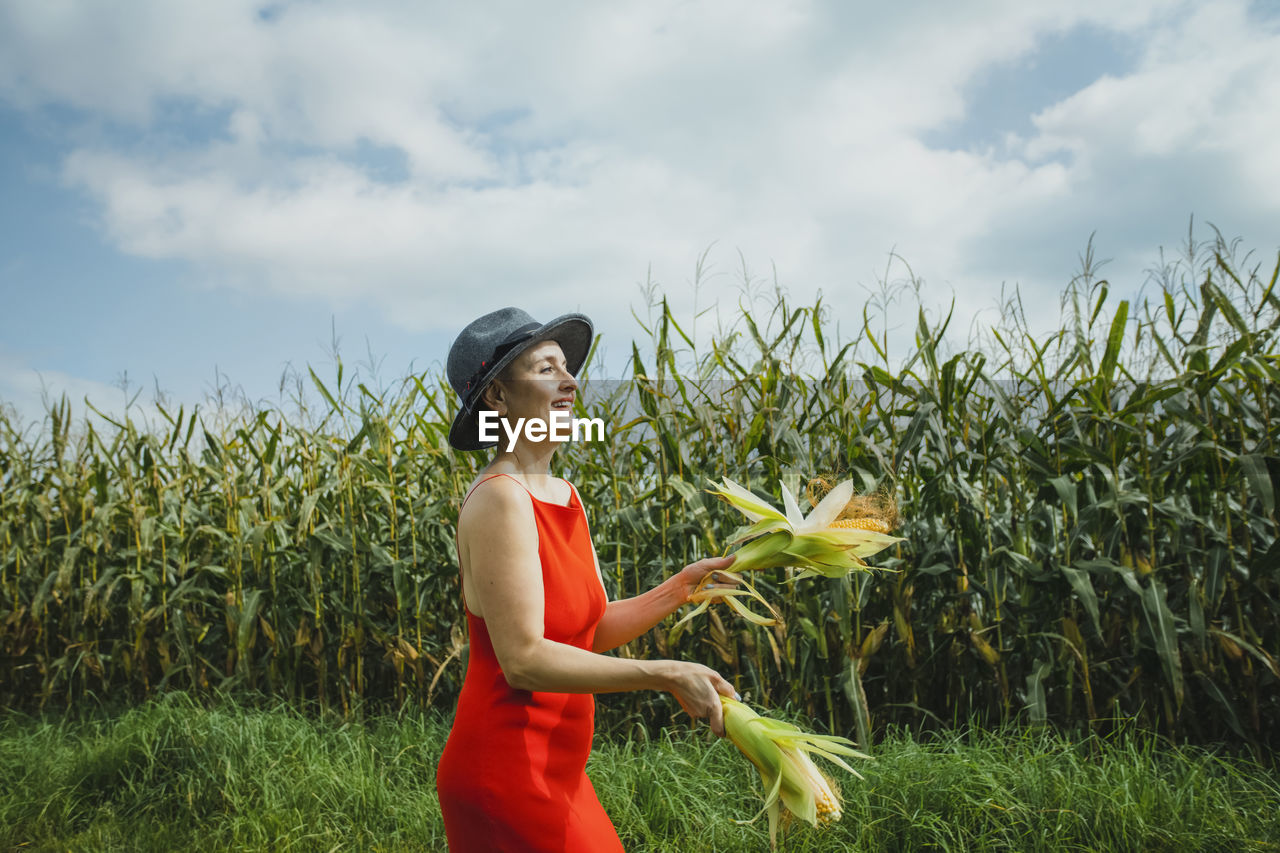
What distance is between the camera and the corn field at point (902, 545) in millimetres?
4051

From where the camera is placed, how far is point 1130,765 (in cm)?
365

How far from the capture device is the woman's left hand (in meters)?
1.88

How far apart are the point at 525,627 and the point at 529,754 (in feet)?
1.10

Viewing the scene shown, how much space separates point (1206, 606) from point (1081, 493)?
75 centimetres

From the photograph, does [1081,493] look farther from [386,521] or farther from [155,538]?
[155,538]

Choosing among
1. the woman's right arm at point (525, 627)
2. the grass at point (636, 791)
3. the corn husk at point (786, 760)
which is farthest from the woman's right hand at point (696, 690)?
the grass at point (636, 791)

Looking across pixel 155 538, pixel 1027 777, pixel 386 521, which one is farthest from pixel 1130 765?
pixel 155 538

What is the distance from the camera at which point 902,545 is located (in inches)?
172

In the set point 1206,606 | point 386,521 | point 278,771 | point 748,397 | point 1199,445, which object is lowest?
point 278,771

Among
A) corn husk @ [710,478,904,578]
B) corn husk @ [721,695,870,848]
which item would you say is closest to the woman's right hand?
corn husk @ [721,695,870,848]

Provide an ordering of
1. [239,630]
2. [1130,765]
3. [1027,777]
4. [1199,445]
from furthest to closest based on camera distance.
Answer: [239,630], [1199,445], [1130,765], [1027,777]

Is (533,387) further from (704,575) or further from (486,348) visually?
(704,575)

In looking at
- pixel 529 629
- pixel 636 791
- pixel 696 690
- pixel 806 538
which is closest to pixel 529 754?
pixel 529 629

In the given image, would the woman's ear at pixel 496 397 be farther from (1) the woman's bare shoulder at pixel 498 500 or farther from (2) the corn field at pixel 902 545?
(2) the corn field at pixel 902 545
